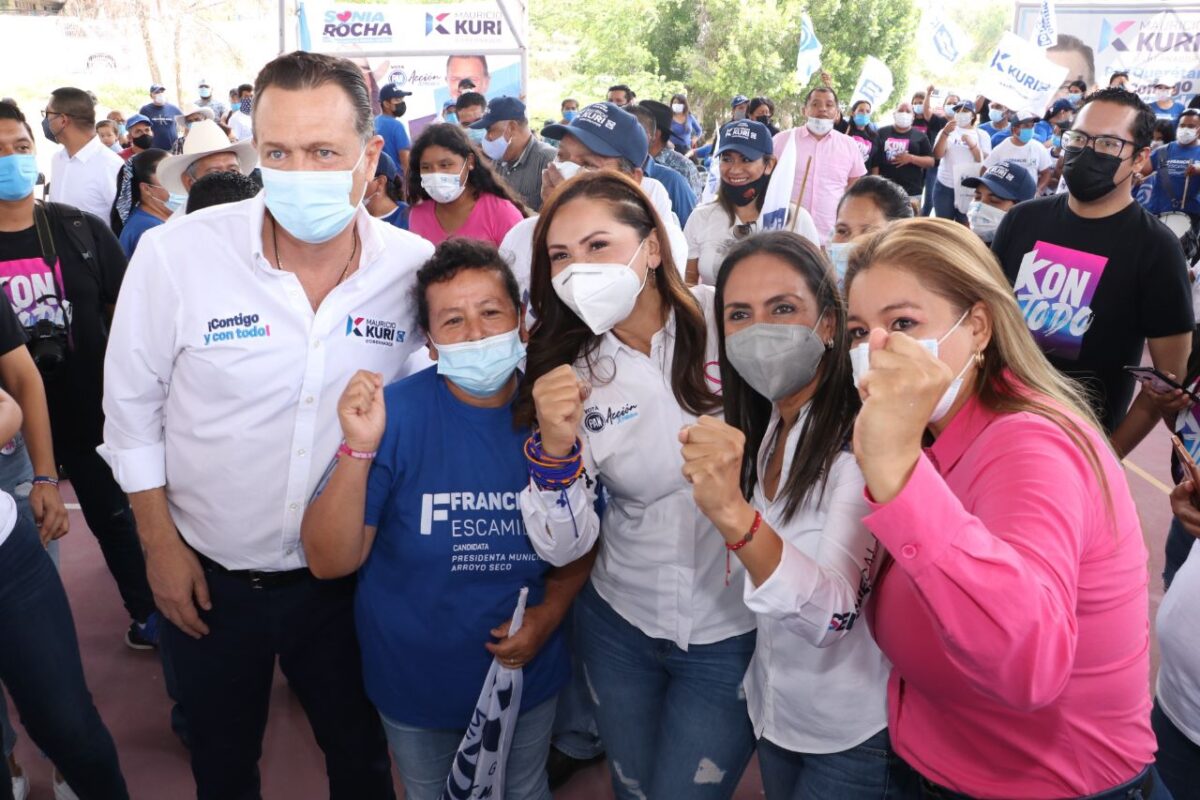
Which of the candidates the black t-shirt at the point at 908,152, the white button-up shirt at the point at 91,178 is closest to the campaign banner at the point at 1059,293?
the white button-up shirt at the point at 91,178

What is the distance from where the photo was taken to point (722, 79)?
2286 centimetres

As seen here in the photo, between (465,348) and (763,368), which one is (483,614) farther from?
(763,368)

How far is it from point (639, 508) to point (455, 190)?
2706mm

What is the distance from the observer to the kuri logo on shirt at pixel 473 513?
6.40 feet

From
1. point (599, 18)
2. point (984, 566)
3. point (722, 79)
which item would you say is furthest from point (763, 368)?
point (599, 18)

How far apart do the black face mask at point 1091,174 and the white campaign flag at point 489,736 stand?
272 cm

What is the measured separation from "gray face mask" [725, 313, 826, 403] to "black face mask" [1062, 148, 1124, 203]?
2.09m

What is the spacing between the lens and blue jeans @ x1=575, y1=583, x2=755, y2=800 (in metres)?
1.96

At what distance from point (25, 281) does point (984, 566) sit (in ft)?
11.3

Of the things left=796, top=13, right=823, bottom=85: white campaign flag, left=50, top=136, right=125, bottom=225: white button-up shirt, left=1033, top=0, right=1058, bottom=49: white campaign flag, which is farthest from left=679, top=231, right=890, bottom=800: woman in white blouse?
left=1033, top=0, right=1058, bottom=49: white campaign flag

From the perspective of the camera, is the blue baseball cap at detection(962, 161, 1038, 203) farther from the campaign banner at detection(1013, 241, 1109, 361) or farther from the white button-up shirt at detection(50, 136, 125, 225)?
the white button-up shirt at detection(50, 136, 125, 225)

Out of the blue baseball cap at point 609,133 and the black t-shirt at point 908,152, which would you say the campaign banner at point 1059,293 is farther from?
the black t-shirt at point 908,152

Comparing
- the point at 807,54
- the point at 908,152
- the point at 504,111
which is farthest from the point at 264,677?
the point at 807,54

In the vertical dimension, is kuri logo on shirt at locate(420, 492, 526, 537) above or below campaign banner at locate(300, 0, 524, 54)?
below
